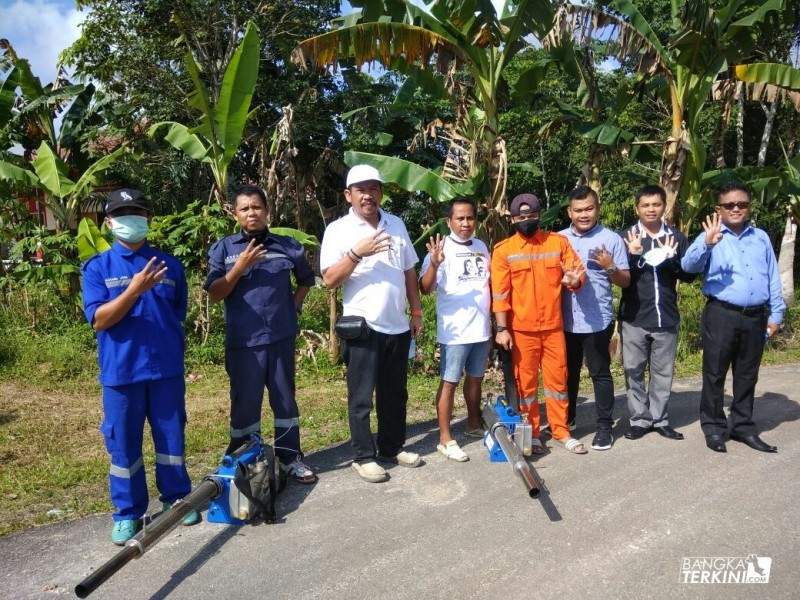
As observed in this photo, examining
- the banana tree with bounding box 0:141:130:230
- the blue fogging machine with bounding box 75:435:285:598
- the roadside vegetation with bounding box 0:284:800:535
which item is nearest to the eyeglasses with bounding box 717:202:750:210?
the roadside vegetation with bounding box 0:284:800:535

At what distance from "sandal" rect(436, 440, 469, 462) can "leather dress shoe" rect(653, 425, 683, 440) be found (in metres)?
1.59

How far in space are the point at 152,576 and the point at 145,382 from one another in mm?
998

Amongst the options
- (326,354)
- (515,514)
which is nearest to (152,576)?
(515,514)

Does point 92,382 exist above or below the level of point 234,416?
below

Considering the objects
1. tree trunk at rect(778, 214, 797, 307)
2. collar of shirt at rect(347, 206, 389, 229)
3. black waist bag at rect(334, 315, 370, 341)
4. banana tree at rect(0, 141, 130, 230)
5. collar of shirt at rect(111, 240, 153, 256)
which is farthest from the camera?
tree trunk at rect(778, 214, 797, 307)

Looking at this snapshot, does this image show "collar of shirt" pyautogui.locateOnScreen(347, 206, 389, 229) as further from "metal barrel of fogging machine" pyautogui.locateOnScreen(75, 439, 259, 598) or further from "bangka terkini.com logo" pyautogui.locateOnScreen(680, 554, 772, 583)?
"bangka terkini.com logo" pyautogui.locateOnScreen(680, 554, 772, 583)

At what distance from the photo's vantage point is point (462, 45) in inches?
253

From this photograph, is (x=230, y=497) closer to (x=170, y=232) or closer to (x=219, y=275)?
(x=219, y=275)

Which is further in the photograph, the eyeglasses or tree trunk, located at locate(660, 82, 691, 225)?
A: tree trunk, located at locate(660, 82, 691, 225)

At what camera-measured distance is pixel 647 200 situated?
4.61 metres

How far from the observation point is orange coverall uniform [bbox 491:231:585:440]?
444 cm

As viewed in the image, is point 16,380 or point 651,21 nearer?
point 16,380

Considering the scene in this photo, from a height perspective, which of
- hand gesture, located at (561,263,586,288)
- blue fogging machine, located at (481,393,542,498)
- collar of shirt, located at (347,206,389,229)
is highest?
collar of shirt, located at (347,206,389,229)

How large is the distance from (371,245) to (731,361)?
2.89 metres
